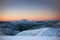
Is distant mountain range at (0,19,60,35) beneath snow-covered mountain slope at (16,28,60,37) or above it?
above

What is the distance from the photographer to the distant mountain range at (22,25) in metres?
1.44

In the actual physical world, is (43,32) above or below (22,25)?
below

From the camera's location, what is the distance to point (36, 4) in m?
1.44

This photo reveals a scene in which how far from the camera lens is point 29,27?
4.75 ft

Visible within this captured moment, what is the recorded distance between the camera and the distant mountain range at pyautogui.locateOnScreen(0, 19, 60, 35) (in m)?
1.44

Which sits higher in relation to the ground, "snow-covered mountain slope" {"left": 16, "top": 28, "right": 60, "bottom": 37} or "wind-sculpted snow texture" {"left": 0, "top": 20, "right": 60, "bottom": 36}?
"wind-sculpted snow texture" {"left": 0, "top": 20, "right": 60, "bottom": 36}

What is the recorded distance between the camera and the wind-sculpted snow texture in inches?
56.3

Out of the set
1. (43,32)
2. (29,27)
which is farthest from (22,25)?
(43,32)

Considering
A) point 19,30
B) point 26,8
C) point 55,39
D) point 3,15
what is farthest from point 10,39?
point 55,39

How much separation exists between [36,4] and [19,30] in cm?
40

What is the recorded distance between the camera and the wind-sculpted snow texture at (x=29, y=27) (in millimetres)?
1431

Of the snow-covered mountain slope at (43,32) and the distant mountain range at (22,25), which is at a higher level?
the distant mountain range at (22,25)

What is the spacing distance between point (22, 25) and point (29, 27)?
0.09 meters

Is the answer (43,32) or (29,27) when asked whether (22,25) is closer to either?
(29,27)
